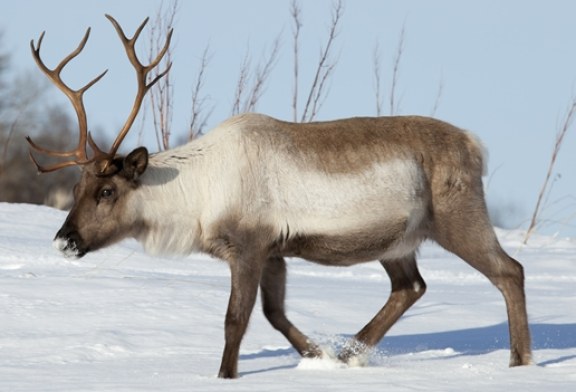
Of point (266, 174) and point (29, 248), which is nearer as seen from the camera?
point (266, 174)

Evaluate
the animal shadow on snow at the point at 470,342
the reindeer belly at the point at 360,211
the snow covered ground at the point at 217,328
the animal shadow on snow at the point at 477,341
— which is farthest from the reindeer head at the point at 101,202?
the animal shadow on snow at the point at 477,341

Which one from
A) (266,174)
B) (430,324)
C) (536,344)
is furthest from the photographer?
(430,324)

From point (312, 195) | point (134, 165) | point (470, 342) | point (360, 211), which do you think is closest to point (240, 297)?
point (312, 195)

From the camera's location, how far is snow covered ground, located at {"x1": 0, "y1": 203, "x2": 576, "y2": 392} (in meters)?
5.75

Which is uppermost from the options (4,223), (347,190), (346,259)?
(347,190)

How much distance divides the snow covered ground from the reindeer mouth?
641mm

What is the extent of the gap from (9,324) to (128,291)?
1170 mm

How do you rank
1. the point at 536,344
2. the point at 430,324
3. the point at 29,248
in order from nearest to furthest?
the point at 536,344, the point at 430,324, the point at 29,248

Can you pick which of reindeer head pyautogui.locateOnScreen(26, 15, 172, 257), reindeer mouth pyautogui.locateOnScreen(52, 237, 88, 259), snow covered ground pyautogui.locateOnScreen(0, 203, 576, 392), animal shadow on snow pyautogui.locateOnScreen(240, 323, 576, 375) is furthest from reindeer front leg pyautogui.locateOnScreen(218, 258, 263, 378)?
reindeer mouth pyautogui.locateOnScreen(52, 237, 88, 259)

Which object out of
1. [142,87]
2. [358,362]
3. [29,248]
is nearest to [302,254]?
[358,362]

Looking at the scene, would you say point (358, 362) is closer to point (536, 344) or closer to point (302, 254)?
point (302, 254)

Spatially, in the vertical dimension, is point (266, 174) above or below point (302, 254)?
above

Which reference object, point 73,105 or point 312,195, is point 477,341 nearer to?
point 312,195

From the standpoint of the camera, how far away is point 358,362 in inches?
258
